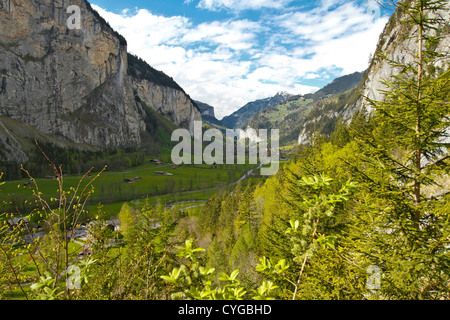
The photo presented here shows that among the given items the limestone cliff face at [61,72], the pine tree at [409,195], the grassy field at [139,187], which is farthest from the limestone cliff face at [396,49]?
the limestone cliff face at [61,72]

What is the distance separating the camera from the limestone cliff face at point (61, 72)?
124625 millimetres

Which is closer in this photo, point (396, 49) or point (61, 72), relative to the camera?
point (396, 49)

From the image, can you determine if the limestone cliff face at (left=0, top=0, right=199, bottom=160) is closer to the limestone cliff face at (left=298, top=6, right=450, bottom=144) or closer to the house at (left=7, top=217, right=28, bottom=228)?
the house at (left=7, top=217, right=28, bottom=228)

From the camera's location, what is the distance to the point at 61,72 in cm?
14275

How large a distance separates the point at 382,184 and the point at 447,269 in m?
1.91

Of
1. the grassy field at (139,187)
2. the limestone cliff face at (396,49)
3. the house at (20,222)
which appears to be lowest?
the grassy field at (139,187)

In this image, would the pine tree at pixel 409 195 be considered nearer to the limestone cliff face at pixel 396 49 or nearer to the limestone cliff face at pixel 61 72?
the limestone cliff face at pixel 396 49

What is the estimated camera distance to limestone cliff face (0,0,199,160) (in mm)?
124625

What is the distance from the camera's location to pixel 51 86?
139 metres

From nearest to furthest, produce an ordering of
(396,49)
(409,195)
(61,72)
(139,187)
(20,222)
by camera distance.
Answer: (20,222) → (409,195) → (396,49) → (139,187) → (61,72)

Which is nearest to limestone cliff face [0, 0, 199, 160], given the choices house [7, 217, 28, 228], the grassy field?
the grassy field

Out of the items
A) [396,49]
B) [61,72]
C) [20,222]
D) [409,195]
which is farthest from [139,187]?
[396,49]

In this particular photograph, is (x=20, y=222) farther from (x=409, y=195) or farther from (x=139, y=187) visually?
(x=139, y=187)
